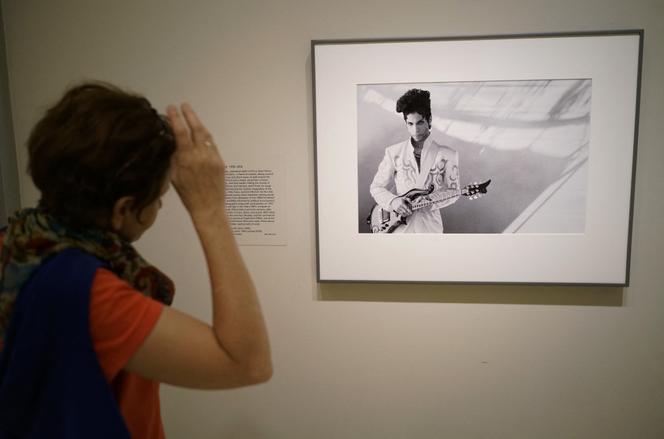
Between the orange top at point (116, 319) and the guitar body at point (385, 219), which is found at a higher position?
the guitar body at point (385, 219)

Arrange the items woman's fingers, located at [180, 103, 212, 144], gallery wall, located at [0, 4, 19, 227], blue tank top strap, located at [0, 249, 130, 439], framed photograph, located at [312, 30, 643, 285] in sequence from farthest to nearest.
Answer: gallery wall, located at [0, 4, 19, 227] → framed photograph, located at [312, 30, 643, 285] → woman's fingers, located at [180, 103, 212, 144] → blue tank top strap, located at [0, 249, 130, 439]

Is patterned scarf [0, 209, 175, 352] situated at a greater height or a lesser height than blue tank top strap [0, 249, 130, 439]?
greater

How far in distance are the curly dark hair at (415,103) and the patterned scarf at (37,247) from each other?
82 centimetres

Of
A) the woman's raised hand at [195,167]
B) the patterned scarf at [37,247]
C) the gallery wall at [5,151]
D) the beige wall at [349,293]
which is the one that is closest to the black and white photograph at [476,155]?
the beige wall at [349,293]

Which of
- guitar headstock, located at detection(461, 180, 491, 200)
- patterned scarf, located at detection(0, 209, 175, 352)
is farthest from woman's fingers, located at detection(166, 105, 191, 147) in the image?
guitar headstock, located at detection(461, 180, 491, 200)

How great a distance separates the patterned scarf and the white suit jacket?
728mm

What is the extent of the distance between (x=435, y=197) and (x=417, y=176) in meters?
0.08

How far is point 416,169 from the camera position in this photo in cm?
112

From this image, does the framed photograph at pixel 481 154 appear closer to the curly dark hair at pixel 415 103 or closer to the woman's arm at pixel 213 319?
the curly dark hair at pixel 415 103

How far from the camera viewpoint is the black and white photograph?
3.53 feet

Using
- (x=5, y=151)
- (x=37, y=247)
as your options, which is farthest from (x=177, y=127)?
(x=5, y=151)

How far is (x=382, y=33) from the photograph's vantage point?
1.12 metres

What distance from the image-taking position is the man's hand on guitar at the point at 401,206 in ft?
3.74

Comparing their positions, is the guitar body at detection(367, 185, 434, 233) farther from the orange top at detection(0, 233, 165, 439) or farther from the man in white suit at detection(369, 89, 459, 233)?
the orange top at detection(0, 233, 165, 439)
